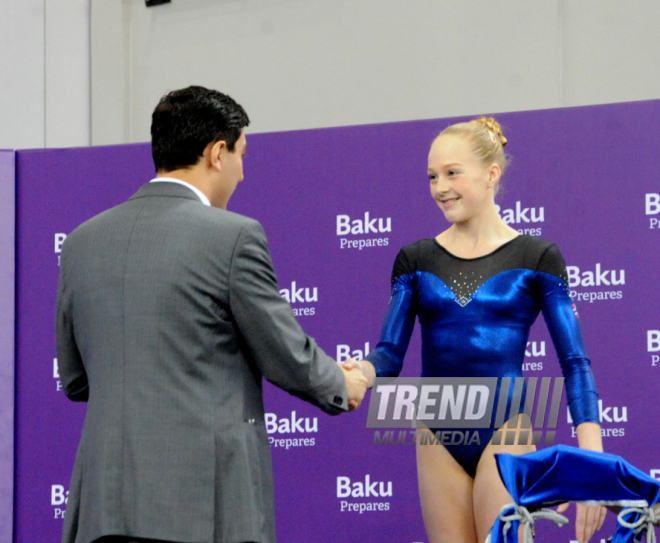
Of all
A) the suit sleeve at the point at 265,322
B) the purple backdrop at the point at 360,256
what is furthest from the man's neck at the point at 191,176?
the purple backdrop at the point at 360,256

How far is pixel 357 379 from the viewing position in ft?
7.82

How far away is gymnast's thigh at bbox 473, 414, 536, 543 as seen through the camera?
7.38 feet

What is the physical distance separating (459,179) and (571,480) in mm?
1091

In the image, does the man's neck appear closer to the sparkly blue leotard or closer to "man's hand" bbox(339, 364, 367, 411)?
"man's hand" bbox(339, 364, 367, 411)

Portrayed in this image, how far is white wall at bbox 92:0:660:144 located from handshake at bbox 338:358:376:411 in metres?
3.08

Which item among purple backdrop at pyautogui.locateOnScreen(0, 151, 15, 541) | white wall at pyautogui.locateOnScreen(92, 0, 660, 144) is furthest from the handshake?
white wall at pyautogui.locateOnScreen(92, 0, 660, 144)

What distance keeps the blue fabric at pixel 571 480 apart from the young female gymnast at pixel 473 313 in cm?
56

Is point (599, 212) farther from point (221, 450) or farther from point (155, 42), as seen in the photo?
point (155, 42)

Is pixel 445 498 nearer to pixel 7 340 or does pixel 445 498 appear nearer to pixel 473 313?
pixel 473 313

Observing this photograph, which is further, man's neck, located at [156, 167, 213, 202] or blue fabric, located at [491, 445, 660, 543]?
man's neck, located at [156, 167, 213, 202]

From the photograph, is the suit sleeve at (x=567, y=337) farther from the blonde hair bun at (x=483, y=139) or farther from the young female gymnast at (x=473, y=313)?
the blonde hair bun at (x=483, y=139)

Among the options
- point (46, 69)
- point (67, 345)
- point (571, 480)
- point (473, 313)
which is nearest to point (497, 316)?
point (473, 313)

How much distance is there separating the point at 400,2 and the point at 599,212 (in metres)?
2.47

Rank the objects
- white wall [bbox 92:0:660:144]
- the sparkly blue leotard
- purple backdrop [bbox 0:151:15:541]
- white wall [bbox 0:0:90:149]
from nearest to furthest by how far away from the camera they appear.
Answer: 1. the sparkly blue leotard
2. purple backdrop [bbox 0:151:15:541]
3. white wall [bbox 92:0:660:144]
4. white wall [bbox 0:0:90:149]
